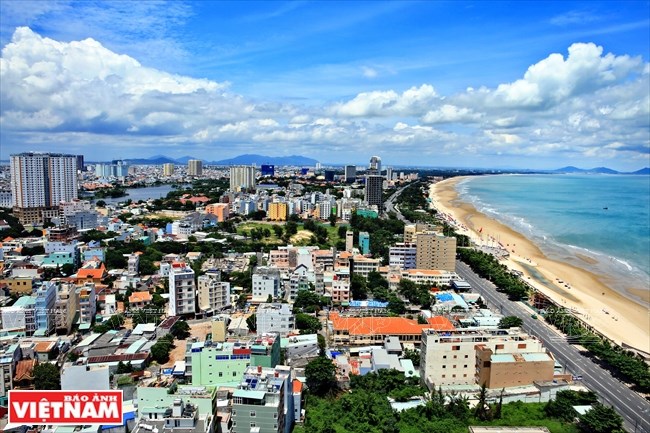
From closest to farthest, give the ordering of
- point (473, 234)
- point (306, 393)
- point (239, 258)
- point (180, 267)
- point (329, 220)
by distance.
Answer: point (306, 393) → point (180, 267) → point (239, 258) → point (473, 234) → point (329, 220)

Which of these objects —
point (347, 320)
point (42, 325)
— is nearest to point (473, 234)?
point (347, 320)

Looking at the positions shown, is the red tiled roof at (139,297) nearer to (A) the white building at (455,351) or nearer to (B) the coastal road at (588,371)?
(A) the white building at (455,351)

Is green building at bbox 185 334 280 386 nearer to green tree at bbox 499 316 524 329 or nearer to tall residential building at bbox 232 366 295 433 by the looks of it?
tall residential building at bbox 232 366 295 433

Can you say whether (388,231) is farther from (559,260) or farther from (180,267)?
(180,267)

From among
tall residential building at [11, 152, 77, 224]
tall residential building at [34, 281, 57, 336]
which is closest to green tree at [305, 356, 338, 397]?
tall residential building at [34, 281, 57, 336]

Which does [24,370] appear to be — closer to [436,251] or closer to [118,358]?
[118,358]

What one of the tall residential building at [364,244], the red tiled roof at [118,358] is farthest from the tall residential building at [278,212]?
the red tiled roof at [118,358]

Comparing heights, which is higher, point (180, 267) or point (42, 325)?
point (180, 267)
